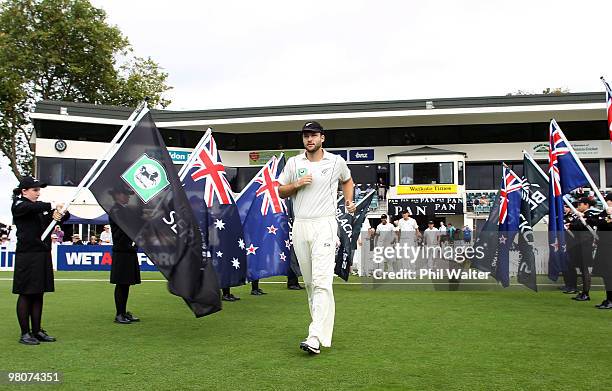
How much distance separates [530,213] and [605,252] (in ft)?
10.8

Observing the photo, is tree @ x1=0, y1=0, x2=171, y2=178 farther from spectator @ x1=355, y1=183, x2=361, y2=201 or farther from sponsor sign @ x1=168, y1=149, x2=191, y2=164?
spectator @ x1=355, y1=183, x2=361, y2=201

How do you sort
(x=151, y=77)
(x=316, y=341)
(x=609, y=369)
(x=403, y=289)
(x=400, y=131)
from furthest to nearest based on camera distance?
(x=151, y=77)
(x=400, y=131)
(x=403, y=289)
(x=316, y=341)
(x=609, y=369)

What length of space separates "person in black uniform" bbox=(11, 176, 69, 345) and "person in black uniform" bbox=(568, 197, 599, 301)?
27.9ft

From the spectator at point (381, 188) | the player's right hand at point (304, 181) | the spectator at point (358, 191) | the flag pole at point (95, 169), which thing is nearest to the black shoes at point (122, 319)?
the flag pole at point (95, 169)

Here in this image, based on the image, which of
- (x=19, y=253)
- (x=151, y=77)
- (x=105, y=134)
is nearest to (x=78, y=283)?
(x=19, y=253)

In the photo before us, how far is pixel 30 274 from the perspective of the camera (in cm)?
656

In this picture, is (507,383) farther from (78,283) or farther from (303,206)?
(78,283)

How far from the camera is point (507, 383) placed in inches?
184

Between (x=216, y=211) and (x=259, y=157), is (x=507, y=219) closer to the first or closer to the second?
(x=216, y=211)

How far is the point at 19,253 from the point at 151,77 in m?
46.3

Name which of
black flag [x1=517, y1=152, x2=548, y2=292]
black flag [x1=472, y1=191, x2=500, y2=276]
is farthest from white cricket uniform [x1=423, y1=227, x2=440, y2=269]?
black flag [x1=517, y1=152, x2=548, y2=292]

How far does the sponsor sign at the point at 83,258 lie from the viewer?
20641 millimetres

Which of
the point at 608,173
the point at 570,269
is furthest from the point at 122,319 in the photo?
the point at 608,173

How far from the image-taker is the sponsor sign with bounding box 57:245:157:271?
67.7 ft
